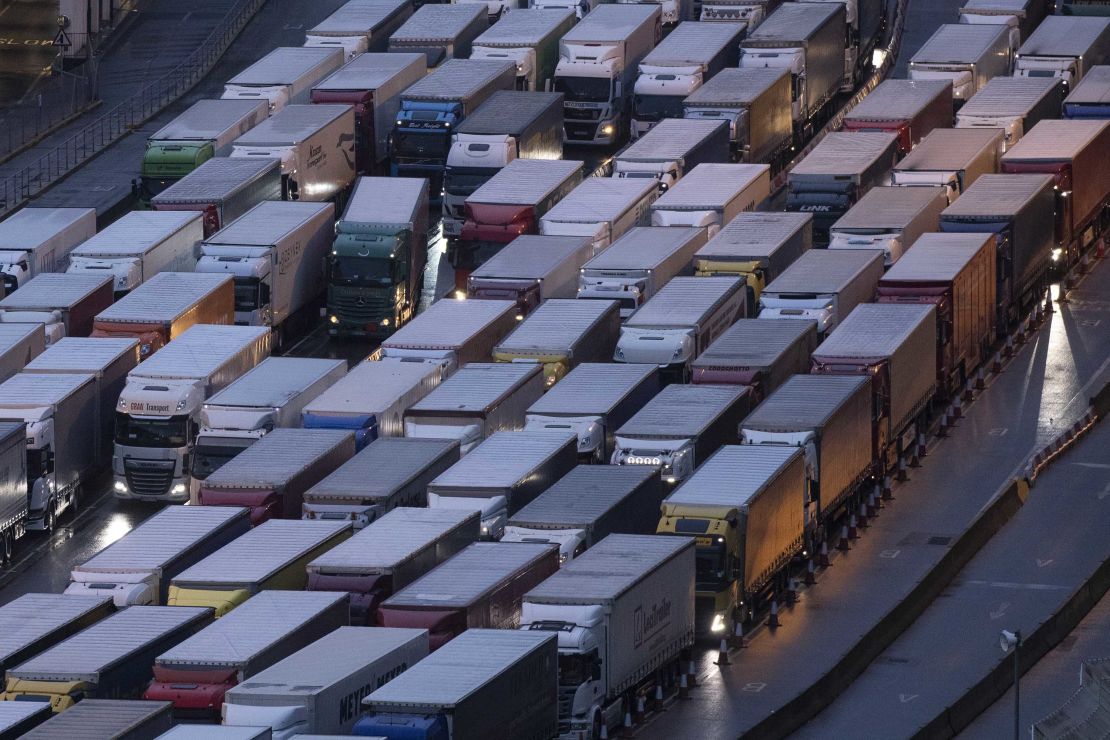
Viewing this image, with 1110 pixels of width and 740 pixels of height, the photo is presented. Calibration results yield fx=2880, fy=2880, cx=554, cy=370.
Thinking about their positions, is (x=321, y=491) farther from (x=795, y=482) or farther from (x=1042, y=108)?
(x=1042, y=108)

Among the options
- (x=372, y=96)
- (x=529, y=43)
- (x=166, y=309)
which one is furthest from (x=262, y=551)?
(x=529, y=43)

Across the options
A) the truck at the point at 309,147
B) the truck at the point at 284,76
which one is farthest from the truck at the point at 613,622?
the truck at the point at 284,76

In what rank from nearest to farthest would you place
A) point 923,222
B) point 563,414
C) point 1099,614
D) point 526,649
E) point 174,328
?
1. point 526,649
2. point 1099,614
3. point 563,414
4. point 174,328
5. point 923,222

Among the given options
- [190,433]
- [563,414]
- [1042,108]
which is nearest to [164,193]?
[190,433]

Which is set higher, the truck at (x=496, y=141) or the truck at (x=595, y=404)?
the truck at (x=496, y=141)

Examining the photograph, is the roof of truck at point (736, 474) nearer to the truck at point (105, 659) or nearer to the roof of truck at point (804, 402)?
the roof of truck at point (804, 402)

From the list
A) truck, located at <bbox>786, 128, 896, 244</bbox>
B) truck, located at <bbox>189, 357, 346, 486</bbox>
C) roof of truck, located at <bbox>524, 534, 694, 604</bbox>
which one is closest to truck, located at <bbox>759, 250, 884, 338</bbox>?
truck, located at <bbox>786, 128, 896, 244</bbox>
